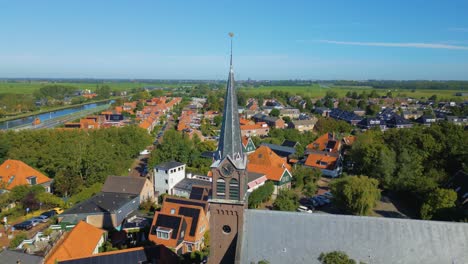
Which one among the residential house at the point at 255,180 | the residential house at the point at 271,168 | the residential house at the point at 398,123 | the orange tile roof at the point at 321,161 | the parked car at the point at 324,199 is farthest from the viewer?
the residential house at the point at 398,123

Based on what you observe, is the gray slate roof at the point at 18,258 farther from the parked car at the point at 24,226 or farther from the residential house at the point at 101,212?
the parked car at the point at 24,226

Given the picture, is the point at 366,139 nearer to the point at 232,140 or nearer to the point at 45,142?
the point at 232,140

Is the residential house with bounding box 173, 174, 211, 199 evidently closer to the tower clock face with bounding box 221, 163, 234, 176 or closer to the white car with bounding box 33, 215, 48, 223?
the white car with bounding box 33, 215, 48, 223

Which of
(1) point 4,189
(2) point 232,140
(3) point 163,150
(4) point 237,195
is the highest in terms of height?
(2) point 232,140

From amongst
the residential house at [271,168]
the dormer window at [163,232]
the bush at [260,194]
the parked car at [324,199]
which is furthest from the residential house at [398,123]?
the dormer window at [163,232]

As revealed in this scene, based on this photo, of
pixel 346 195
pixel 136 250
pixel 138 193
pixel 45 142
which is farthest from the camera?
pixel 45 142

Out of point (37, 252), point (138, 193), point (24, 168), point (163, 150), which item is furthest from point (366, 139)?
point (24, 168)

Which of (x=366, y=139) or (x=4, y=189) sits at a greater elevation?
(x=366, y=139)
